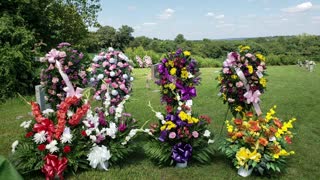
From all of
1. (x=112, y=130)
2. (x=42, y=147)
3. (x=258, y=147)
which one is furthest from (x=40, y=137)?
(x=258, y=147)

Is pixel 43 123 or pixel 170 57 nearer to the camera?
pixel 43 123

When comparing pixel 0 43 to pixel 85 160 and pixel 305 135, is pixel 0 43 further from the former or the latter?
pixel 305 135

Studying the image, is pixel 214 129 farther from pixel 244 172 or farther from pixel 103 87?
pixel 103 87

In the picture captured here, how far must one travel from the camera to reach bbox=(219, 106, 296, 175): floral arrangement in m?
4.88

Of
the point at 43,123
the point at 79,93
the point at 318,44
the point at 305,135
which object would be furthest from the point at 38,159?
the point at 318,44

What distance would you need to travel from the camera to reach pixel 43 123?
489 centimetres

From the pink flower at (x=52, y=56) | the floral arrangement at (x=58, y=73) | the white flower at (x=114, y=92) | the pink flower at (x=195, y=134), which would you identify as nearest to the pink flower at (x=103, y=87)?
the white flower at (x=114, y=92)

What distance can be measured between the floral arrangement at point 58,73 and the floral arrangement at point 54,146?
154cm

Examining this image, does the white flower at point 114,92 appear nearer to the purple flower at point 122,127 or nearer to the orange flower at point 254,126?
the purple flower at point 122,127

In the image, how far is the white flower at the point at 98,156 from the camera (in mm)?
4934

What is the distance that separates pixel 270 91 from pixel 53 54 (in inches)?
385

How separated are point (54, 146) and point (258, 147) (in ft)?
9.39

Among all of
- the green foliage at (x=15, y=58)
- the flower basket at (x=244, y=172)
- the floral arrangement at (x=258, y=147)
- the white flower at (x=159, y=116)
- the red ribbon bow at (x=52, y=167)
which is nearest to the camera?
the red ribbon bow at (x=52, y=167)

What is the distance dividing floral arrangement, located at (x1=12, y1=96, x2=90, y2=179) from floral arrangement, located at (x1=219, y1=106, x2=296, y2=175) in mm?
2183
